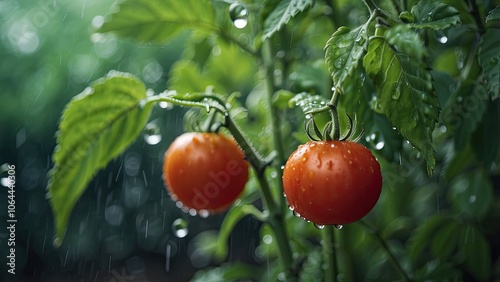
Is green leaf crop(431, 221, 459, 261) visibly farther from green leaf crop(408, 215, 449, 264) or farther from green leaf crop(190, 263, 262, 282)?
green leaf crop(190, 263, 262, 282)

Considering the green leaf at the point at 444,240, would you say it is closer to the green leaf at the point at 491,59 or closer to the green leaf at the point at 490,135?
the green leaf at the point at 490,135

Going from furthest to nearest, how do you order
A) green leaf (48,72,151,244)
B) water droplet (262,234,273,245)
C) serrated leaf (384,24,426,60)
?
water droplet (262,234,273,245), green leaf (48,72,151,244), serrated leaf (384,24,426,60)

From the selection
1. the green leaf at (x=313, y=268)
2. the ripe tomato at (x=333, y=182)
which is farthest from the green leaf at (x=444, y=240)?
the ripe tomato at (x=333, y=182)

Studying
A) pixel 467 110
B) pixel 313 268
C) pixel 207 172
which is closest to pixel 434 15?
pixel 467 110

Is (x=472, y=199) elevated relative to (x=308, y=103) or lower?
lower

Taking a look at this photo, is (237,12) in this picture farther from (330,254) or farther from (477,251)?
(477,251)

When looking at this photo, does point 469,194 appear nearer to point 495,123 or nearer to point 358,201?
point 495,123

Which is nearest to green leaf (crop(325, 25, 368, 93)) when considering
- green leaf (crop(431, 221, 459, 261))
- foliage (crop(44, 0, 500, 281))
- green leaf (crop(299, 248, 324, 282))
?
foliage (crop(44, 0, 500, 281))
